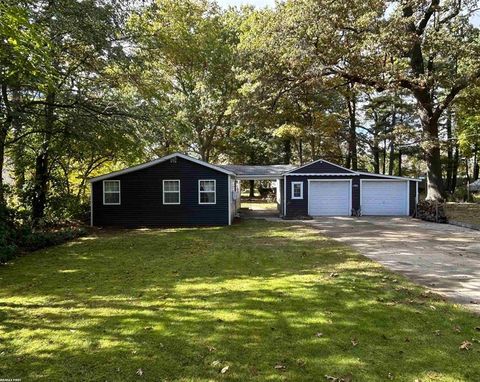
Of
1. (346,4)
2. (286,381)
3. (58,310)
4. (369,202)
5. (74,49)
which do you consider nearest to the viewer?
(286,381)

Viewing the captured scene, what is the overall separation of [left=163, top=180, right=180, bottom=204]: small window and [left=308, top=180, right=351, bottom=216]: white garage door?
24.9ft

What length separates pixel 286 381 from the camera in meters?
→ 3.31

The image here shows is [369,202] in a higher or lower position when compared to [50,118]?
lower

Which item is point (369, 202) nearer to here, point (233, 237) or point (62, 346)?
point (233, 237)

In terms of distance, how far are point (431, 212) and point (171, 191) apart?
12.5 metres

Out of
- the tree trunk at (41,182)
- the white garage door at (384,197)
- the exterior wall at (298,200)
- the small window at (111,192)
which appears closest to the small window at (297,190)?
the exterior wall at (298,200)

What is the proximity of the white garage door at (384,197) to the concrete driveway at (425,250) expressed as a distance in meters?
3.42

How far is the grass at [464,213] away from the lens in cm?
1577

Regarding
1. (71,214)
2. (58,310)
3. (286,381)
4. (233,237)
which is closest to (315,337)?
(286,381)

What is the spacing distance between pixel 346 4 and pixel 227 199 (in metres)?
10.1

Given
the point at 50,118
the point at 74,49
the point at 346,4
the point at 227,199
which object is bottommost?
the point at 227,199

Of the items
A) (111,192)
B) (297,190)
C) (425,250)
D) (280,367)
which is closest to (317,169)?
(297,190)

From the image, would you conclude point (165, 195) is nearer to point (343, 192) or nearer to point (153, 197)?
point (153, 197)

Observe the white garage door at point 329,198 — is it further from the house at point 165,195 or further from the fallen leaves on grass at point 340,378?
the fallen leaves on grass at point 340,378
